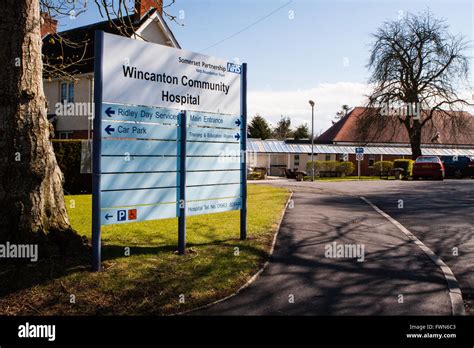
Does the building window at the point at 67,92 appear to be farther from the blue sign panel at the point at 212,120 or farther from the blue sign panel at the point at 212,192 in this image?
the blue sign panel at the point at 212,192

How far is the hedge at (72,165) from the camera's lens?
18.3 meters

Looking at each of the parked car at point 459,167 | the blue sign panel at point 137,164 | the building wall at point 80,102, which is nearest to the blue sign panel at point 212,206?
the blue sign panel at point 137,164

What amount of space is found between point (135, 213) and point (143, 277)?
3.77ft

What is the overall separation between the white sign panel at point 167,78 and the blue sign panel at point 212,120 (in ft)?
0.31

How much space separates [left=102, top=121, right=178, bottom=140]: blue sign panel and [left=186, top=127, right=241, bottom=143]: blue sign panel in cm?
41

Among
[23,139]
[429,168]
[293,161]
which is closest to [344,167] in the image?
[293,161]

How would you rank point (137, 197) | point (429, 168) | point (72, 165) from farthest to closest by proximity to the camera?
point (429, 168) → point (72, 165) → point (137, 197)

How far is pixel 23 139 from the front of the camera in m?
6.25

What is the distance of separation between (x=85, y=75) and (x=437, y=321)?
25738 mm

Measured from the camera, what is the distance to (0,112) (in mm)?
6176

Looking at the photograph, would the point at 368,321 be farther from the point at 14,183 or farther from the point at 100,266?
the point at 14,183

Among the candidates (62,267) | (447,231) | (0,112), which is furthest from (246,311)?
(447,231)

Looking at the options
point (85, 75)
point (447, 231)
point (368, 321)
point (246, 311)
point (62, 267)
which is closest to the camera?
point (368, 321)

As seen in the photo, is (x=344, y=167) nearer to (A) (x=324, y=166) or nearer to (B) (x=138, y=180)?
(A) (x=324, y=166)
